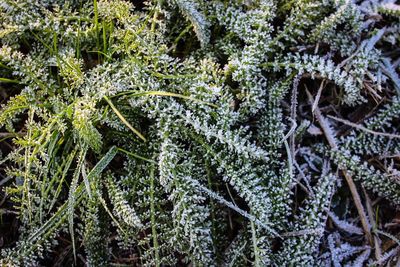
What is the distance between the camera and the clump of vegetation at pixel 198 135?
1610 mm

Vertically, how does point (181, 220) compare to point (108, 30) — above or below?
below

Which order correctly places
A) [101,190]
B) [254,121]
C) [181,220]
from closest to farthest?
[181,220] → [101,190] → [254,121]

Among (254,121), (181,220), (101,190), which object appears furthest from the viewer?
(254,121)

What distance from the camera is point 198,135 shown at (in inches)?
66.1

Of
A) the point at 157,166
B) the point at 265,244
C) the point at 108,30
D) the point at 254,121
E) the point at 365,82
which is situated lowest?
the point at 265,244

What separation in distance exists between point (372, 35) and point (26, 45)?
1480mm

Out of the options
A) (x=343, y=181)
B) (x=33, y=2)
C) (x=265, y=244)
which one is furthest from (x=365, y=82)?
(x=33, y=2)

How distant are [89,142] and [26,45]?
61cm

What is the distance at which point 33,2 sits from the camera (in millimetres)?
1726

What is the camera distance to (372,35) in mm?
1939

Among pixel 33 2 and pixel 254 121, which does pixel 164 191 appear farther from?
pixel 33 2

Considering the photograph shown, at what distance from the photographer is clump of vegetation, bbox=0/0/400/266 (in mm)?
1610

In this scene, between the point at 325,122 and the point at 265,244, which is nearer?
the point at 265,244

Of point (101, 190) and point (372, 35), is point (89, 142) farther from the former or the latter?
point (372, 35)
